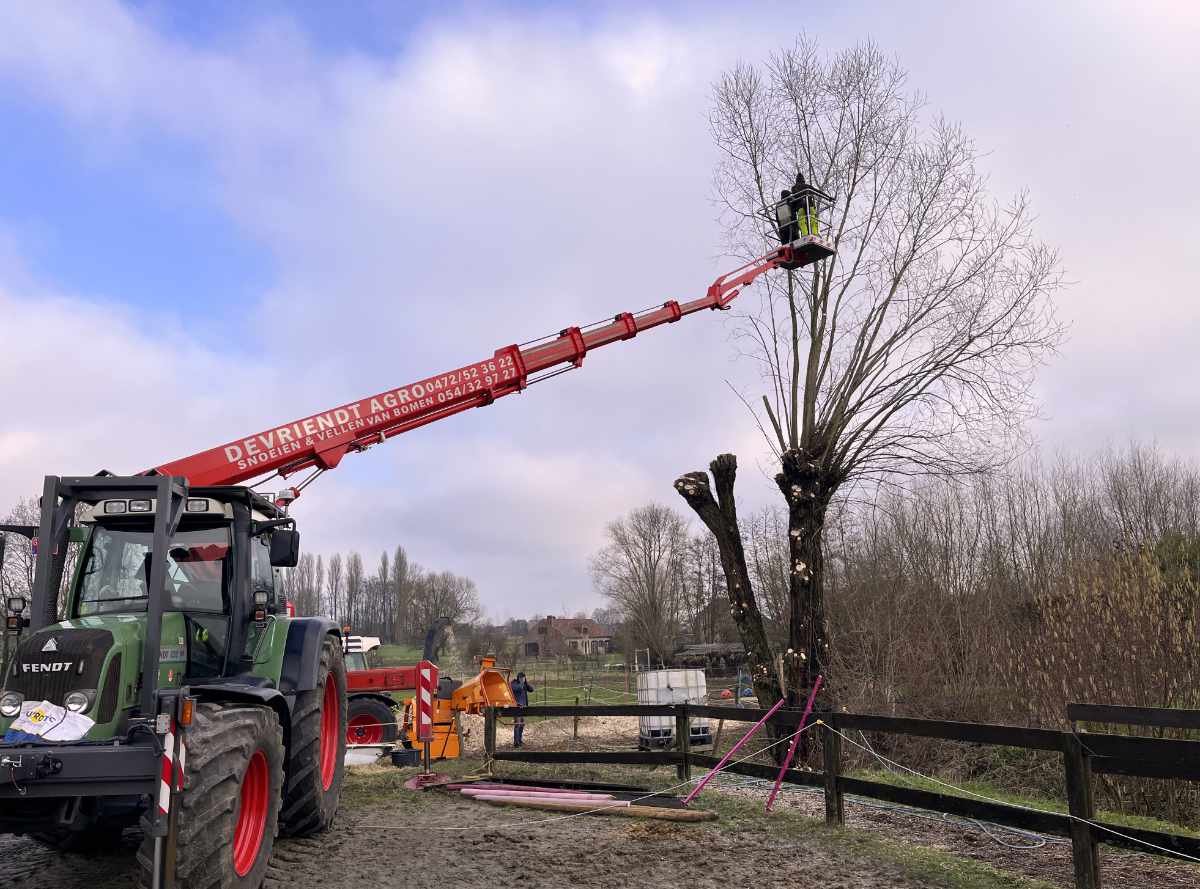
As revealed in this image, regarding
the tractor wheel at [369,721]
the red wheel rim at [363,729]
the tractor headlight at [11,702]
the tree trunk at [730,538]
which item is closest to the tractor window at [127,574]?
the tractor headlight at [11,702]

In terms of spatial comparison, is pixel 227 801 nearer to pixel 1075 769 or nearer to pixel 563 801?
pixel 563 801

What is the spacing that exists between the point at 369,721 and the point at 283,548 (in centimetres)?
848

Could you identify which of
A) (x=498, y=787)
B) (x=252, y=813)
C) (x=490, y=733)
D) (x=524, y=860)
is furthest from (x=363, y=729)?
(x=252, y=813)

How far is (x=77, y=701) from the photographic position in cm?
519

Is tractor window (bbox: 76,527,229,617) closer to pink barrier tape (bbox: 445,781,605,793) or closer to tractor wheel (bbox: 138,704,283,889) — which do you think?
tractor wheel (bbox: 138,704,283,889)

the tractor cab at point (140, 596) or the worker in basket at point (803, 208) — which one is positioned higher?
the worker in basket at point (803, 208)

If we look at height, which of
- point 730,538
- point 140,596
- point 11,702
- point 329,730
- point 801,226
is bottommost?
point 329,730

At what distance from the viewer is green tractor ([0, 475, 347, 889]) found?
15.9ft

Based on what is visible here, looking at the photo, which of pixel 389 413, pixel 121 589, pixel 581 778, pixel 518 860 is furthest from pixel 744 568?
pixel 121 589

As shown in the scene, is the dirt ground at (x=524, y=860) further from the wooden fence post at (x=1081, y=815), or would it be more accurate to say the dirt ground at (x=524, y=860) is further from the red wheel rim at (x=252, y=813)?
the wooden fence post at (x=1081, y=815)

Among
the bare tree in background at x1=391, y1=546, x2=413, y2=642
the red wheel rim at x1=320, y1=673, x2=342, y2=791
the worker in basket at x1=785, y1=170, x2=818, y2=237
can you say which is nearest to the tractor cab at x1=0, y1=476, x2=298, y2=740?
the red wheel rim at x1=320, y1=673, x2=342, y2=791

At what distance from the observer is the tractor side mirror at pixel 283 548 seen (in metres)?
6.64

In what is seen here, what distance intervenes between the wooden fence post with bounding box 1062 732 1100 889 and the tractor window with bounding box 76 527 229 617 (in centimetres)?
579

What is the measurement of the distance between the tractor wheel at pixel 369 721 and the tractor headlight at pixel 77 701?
30.1ft
